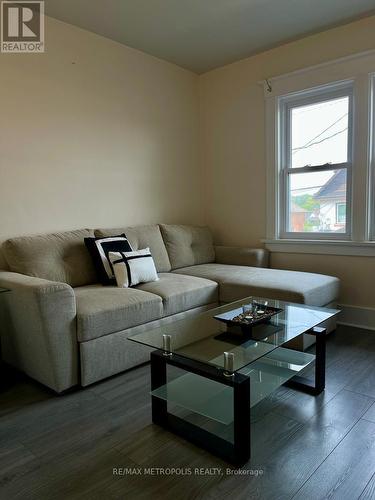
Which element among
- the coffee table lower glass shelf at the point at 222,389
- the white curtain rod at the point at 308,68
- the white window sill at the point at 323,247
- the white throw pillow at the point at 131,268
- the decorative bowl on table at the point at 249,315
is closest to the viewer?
the coffee table lower glass shelf at the point at 222,389

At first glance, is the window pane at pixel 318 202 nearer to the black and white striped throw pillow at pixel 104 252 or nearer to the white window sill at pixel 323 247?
the white window sill at pixel 323 247

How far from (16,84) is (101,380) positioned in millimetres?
2193

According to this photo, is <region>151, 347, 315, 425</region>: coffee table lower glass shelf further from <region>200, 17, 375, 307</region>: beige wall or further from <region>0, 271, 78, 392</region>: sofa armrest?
<region>200, 17, 375, 307</region>: beige wall

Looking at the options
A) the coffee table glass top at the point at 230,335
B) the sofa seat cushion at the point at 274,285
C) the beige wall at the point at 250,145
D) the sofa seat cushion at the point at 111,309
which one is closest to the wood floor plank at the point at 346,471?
Answer: the coffee table glass top at the point at 230,335

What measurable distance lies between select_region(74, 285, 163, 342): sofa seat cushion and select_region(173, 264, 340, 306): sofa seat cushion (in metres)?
0.67

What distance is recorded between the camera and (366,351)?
258 centimetres

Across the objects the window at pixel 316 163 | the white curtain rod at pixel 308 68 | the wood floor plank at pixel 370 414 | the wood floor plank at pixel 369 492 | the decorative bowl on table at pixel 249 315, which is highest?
the white curtain rod at pixel 308 68

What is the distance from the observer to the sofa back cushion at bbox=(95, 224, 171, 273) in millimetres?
3156

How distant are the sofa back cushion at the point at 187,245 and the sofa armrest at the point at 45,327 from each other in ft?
5.09

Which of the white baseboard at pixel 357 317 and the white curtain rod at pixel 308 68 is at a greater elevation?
the white curtain rod at pixel 308 68

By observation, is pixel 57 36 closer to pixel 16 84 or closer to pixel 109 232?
pixel 16 84

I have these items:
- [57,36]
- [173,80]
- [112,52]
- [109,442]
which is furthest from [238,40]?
[109,442]

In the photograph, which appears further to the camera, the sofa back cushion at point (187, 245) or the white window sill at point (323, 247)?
the sofa back cushion at point (187, 245)

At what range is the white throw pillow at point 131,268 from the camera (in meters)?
2.66
